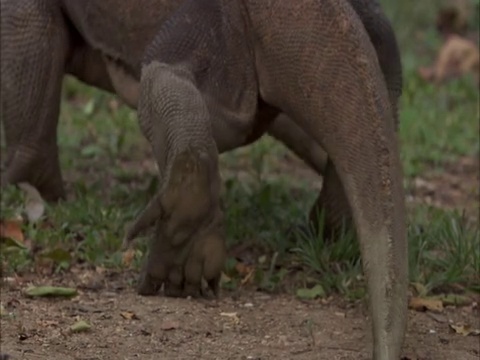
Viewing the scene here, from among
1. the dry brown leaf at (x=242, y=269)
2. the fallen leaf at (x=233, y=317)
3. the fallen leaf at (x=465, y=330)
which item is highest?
the dry brown leaf at (x=242, y=269)

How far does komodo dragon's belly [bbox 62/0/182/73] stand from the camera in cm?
629

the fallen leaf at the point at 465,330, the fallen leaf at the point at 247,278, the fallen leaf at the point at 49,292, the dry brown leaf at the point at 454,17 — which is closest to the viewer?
the fallen leaf at the point at 465,330

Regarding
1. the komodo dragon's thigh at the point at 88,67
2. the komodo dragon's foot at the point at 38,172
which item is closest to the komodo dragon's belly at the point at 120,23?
the komodo dragon's thigh at the point at 88,67

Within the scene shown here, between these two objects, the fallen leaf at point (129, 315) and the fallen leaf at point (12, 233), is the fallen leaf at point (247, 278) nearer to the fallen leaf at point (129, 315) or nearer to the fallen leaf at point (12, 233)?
the fallen leaf at point (129, 315)

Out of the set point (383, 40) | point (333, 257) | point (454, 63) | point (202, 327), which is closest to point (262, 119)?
point (383, 40)

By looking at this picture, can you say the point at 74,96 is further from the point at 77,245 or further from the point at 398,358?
the point at 398,358

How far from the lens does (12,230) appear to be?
684 centimetres

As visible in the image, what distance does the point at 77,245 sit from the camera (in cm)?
680

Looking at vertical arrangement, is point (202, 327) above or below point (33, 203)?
below

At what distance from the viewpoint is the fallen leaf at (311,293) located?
20.7 feet

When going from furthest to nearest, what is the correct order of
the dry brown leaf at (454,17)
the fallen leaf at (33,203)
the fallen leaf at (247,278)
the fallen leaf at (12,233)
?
the dry brown leaf at (454,17)
the fallen leaf at (33,203)
the fallen leaf at (12,233)
the fallen leaf at (247,278)

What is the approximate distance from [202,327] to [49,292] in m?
0.71

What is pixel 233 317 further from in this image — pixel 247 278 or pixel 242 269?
pixel 242 269

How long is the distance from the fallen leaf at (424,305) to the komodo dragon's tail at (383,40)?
731 mm
